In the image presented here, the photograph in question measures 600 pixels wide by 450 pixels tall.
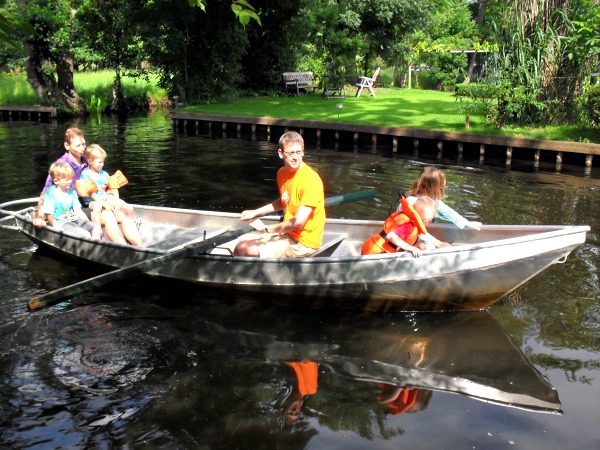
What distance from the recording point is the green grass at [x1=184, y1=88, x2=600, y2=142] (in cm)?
1620

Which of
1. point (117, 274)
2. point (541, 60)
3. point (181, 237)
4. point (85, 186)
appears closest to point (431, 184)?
point (117, 274)

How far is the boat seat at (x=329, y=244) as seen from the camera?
23.2 feet

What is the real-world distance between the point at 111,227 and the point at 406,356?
409cm

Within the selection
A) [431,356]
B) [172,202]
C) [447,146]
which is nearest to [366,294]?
[431,356]

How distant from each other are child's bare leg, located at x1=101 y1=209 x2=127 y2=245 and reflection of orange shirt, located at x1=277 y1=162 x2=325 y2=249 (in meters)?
2.35

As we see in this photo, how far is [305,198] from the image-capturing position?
6.36 m

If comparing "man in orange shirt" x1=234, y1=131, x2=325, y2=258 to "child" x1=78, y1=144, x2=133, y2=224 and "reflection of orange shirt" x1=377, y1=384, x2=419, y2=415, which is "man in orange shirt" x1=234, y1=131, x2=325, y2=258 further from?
"child" x1=78, y1=144, x2=133, y2=224

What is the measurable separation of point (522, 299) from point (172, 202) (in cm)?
704

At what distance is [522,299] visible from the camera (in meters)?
7.15

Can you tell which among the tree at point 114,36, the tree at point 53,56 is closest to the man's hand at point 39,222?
the tree at point 114,36

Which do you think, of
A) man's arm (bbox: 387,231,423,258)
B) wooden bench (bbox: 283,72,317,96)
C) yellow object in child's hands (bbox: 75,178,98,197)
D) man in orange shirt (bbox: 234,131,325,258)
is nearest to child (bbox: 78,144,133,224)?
yellow object in child's hands (bbox: 75,178,98,197)

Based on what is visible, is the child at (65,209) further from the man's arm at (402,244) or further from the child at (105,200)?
the man's arm at (402,244)

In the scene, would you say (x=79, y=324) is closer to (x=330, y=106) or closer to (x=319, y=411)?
(x=319, y=411)

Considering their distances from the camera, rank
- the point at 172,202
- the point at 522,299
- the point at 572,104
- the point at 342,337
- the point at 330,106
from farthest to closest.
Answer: the point at 330,106
the point at 572,104
the point at 172,202
the point at 522,299
the point at 342,337
